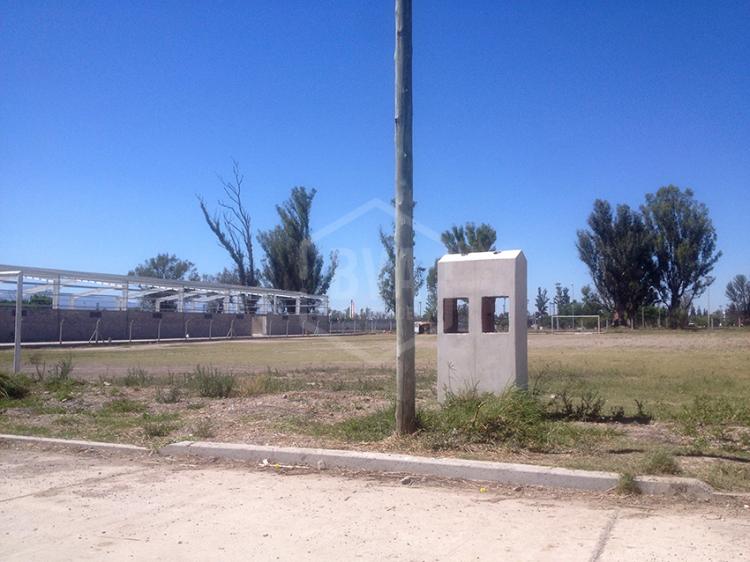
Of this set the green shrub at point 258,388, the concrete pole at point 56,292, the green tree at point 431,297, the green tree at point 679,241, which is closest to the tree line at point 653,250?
the green tree at point 679,241

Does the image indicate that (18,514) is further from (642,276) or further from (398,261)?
(642,276)

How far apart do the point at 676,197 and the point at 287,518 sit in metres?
69.5

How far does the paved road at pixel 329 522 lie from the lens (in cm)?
559

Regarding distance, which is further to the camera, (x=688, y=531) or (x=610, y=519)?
(x=610, y=519)

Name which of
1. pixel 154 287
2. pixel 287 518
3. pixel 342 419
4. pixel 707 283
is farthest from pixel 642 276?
pixel 287 518

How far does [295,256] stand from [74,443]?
71542 mm

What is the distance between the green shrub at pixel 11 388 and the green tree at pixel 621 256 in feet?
201

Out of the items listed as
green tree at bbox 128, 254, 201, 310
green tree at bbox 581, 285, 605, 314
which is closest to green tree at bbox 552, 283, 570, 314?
green tree at bbox 581, 285, 605, 314

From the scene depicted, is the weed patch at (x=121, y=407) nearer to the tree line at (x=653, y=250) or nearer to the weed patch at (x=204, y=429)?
Result: the weed patch at (x=204, y=429)

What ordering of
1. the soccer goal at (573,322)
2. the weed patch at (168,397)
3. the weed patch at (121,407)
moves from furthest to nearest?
1. the soccer goal at (573,322)
2. the weed patch at (168,397)
3. the weed patch at (121,407)

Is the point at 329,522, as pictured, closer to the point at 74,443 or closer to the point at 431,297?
the point at 74,443

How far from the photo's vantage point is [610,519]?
6223 millimetres

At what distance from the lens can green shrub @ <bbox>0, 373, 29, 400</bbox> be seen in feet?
45.8

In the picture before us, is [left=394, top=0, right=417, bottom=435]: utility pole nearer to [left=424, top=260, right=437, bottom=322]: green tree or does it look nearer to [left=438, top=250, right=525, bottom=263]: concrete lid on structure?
[left=438, top=250, right=525, bottom=263]: concrete lid on structure
